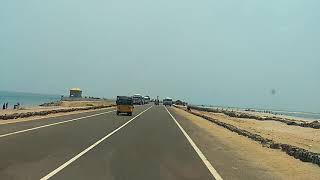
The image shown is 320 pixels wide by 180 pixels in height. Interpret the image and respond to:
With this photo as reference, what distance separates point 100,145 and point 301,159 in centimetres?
764

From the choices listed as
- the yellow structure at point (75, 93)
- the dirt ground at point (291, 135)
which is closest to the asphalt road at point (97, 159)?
the dirt ground at point (291, 135)

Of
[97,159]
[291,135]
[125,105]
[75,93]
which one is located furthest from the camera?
[75,93]

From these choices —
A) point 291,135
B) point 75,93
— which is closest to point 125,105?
point 291,135

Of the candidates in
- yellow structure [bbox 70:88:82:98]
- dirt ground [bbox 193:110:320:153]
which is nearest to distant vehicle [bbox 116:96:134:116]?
dirt ground [bbox 193:110:320:153]

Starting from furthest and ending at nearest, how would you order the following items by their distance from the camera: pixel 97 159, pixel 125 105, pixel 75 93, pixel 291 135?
1. pixel 75 93
2. pixel 125 105
3. pixel 291 135
4. pixel 97 159

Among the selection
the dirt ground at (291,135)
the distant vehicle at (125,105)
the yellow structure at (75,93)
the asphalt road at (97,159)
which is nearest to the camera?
the asphalt road at (97,159)

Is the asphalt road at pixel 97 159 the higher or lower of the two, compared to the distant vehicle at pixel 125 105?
lower

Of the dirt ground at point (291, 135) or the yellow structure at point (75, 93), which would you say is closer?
the dirt ground at point (291, 135)

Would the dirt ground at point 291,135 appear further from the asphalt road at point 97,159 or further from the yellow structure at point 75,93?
the yellow structure at point 75,93

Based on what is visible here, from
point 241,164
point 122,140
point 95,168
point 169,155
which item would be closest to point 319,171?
point 241,164

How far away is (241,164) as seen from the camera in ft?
53.3

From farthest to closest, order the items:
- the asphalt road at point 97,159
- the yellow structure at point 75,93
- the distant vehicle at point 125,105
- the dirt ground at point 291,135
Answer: the yellow structure at point 75,93
the distant vehicle at point 125,105
the dirt ground at point 291,135
the asphalt road at point 97,159

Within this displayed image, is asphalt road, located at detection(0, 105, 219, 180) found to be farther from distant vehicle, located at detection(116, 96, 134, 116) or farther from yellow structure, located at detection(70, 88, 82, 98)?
yellow structure, located at detection(70, 88, 82, 98)

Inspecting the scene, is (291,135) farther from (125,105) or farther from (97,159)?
(97,159)
